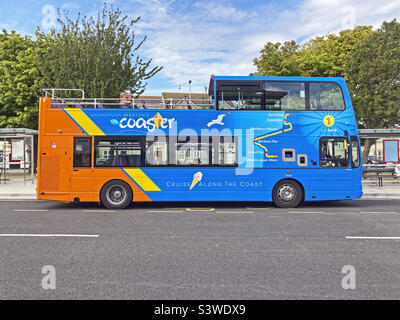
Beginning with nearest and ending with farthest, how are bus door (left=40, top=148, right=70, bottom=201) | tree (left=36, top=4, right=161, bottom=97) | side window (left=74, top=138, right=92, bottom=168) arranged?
1. bus door (left=40, top=148, right=70, bottom=201)
2. side window (left=74, top=138, right=92, bottom=168)
3. tree (left=36, top=4, right=161, bottom=97)

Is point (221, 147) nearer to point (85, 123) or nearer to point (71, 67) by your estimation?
point (85, 123)

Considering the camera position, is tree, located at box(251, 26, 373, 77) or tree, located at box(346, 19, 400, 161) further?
tree, located at box(251, 26, 373, 77)

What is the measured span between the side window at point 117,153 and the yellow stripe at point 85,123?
1.05ft

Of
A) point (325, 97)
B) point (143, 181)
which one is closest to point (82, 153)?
point (143, 181)

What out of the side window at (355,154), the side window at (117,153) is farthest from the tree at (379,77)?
the side window at (117,153)

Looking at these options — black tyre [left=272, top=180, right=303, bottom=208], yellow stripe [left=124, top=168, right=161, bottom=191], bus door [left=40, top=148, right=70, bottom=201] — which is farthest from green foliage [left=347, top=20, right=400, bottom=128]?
bus door [left=40, top=148, right=70, bottom=201]

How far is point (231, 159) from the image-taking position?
10.4 meters

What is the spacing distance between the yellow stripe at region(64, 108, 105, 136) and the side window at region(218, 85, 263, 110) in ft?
13.5

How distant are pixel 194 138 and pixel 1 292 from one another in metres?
7.33

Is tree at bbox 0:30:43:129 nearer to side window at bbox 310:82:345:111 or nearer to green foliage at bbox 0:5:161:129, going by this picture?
green foliage at bbox 0:5:161:129

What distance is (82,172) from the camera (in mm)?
10148

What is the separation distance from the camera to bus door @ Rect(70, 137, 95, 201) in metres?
10.1
